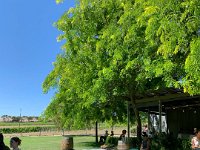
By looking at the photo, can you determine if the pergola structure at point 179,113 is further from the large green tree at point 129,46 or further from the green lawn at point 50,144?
Answer: the green lawn at point 50,144

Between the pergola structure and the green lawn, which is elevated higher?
the pergola structure

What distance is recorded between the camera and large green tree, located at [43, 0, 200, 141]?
1394cm

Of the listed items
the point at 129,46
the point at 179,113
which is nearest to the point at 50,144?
the point at 179,113

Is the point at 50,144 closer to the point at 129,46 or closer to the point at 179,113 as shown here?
the point at 179,113

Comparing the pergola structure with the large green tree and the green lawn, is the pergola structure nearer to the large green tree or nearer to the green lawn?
the large green tree

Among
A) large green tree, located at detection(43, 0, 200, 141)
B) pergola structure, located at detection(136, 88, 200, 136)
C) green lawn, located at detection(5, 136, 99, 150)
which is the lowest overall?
green lawn, located at detection(5, 136, 99, 150)

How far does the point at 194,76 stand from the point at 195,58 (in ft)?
1.96

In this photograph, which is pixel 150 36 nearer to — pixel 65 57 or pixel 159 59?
pixel 159 59

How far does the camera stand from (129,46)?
714 inches

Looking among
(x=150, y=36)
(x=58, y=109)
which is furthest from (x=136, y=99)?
(x=150, y=36)

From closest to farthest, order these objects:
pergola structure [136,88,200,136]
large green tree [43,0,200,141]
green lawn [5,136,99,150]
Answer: large green tree [43,0,200,141]
pergola structure [136,88,200,136]
green lawn [5,136,99,150]

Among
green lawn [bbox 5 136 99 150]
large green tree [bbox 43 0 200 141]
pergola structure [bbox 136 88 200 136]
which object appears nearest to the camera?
large green tree [bbox 43 0 200 141]

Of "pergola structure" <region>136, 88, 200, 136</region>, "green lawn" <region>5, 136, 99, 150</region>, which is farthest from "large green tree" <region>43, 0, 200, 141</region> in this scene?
"green lawn" <region>5, 136, 99, 150</region>

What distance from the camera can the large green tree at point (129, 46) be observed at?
13.9 m
